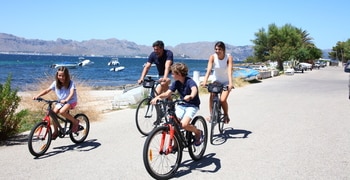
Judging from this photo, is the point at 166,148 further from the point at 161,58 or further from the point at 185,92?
the point at 161,58

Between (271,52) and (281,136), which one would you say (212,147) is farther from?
(271,52)

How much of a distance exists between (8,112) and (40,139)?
1.65 m

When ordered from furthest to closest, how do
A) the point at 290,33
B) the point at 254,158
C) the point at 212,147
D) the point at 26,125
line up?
the point at 290,33 → the point at 26,125 → the point at 212,147 → the point at 254,158

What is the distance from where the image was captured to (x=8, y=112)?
7.05 metres

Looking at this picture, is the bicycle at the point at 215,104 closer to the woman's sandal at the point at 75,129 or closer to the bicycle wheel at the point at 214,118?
the bicycle wheel at the point at 214,118

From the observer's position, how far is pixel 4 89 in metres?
6.96

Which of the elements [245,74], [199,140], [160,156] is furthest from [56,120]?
[245,74]

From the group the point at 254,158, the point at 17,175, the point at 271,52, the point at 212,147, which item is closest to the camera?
the point at 17,175

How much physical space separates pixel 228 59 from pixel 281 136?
1920mm

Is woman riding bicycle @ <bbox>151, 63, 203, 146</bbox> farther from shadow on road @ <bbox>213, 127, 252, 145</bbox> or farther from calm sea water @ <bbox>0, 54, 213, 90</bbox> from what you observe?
calm sea water @ <bbox>0, 54, 213, 90</bbox>

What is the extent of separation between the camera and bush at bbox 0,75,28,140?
6836 millimetres

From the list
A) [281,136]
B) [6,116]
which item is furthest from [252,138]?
[6,116]

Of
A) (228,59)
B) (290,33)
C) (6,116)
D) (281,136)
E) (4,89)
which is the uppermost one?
(290,33)

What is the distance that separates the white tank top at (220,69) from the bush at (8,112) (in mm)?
3824
